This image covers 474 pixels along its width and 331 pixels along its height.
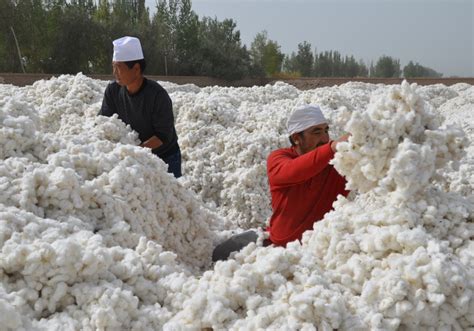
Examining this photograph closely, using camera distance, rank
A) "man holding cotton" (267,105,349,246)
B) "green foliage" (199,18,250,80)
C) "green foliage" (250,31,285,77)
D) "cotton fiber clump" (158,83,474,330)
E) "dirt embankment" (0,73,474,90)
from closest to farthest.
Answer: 1. "cotton fiber clump" (158,83,474,330)
2. "man holding cotton" (267,105,349,246)
3. "dirt embankment" (0,73,474,90)
4. "green foliage" (199,18,250,80)
5. "green foliage" (250,31,285,77)

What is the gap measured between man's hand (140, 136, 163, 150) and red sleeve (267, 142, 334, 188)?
105 centimetres

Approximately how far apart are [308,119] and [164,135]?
118cm

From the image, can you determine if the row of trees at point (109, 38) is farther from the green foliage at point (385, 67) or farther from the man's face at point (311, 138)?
the man's face at point (311, 138)

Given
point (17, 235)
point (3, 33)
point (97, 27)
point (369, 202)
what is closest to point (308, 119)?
point (369, 202)

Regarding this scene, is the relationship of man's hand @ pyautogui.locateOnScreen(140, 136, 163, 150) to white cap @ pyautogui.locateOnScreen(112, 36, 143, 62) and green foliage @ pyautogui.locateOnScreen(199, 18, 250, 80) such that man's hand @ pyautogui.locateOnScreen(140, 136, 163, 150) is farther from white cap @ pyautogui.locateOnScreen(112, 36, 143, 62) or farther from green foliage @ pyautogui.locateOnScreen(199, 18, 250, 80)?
green foliage @ pyautogui.locateOnScreen(199, 18, 250, 80)

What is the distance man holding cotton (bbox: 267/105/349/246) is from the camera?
2115 millimetres

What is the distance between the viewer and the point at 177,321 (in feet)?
4.21

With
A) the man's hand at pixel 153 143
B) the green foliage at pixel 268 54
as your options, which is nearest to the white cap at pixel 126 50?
the man's hand at pixel 153 143

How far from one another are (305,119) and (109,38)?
1981 centimetres

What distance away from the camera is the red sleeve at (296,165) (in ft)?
6.07

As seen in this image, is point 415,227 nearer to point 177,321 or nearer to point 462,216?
point 462,216

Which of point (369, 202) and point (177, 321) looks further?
point (369, 202)

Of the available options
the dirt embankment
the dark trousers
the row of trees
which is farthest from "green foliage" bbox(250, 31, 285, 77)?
the dark trousers

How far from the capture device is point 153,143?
298cm
